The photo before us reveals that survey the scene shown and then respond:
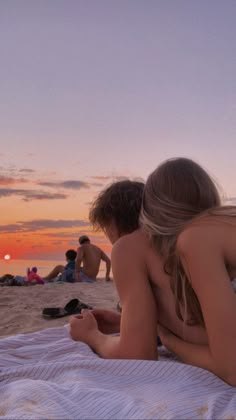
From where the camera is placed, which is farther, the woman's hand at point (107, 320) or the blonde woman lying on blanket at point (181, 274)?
the woman's hand at point (107, 320)

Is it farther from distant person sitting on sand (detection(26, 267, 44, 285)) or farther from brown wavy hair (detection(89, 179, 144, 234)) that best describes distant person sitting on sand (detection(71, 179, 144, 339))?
distant person sitting on sand (detection(26, 267, 44, 285))

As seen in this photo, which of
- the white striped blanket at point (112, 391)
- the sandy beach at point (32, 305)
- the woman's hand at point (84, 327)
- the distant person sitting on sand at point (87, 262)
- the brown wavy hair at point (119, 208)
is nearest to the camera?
the white striped blanket at point (112, 391)

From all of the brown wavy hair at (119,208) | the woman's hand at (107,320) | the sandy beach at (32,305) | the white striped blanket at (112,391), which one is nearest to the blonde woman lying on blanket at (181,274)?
the white striped blanket at (112,391)

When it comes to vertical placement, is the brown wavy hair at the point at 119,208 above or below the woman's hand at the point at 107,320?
above

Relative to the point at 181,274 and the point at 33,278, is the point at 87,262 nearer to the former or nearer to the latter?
the point at 33,278

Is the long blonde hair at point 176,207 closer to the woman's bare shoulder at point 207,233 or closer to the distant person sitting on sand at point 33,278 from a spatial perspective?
the woman's bare shoulder at point 207,233

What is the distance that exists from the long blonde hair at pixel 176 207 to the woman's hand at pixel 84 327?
797 millimetres

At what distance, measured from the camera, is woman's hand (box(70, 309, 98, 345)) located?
2879 mm

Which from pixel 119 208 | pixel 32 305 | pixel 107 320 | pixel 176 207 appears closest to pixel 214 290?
pixel 176 207

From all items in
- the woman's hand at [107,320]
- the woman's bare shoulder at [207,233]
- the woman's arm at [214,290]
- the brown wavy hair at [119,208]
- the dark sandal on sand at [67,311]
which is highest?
the brown wavy hair at [119,208]

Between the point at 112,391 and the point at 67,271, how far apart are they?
9.77 meters

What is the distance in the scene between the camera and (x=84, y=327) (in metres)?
2.91

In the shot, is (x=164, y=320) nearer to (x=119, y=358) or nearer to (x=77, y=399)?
(x=119, y=358)

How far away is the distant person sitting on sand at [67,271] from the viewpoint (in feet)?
37.9
